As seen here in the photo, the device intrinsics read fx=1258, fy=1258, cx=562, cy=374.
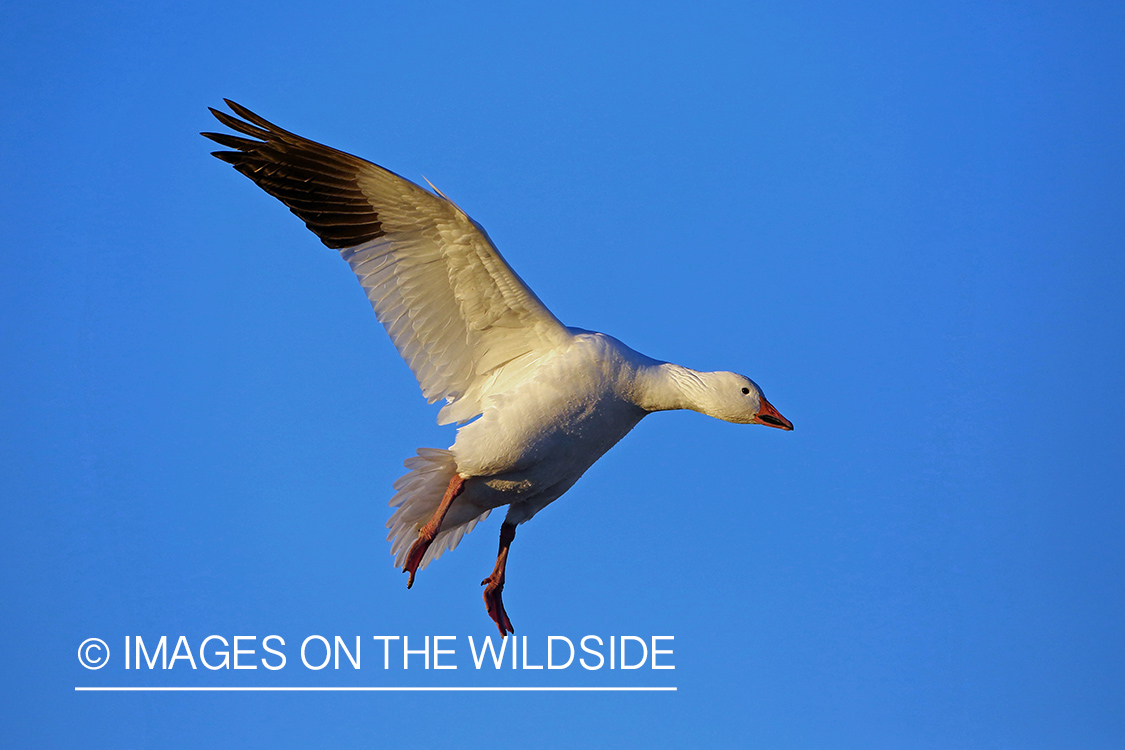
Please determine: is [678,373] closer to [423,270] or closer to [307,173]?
[423,270]

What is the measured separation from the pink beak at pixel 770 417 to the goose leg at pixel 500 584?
2306 mm

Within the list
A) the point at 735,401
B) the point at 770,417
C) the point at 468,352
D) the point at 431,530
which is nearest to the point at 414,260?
the point at 468,352

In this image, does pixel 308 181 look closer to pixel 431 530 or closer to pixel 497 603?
pixel 431 530

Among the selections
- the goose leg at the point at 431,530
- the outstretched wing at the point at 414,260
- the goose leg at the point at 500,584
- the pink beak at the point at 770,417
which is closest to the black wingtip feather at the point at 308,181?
the outstretched wing at the point at 414,260

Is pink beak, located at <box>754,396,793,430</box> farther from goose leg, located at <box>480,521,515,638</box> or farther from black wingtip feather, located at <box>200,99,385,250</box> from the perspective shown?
black wingtip feather, located at <box>200,99,385,250</box>

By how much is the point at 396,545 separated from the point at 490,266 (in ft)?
8.43

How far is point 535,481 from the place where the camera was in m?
10.0

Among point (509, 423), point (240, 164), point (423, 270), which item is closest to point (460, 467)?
point (509, 423)

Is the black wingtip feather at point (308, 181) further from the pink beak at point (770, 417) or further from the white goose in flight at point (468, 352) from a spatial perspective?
the pink beak at point (770, 417)

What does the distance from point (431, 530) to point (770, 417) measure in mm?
2861

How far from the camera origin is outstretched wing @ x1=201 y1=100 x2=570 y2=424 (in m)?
9.74

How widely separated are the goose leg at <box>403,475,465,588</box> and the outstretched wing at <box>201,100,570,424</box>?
0.57 m

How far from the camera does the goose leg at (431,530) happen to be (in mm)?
9867

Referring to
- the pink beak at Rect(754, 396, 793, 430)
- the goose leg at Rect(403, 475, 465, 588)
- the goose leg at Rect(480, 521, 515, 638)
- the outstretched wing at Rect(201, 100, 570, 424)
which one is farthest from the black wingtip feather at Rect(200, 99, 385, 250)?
the pink beak at Rect(754, 396, 793, 430)
